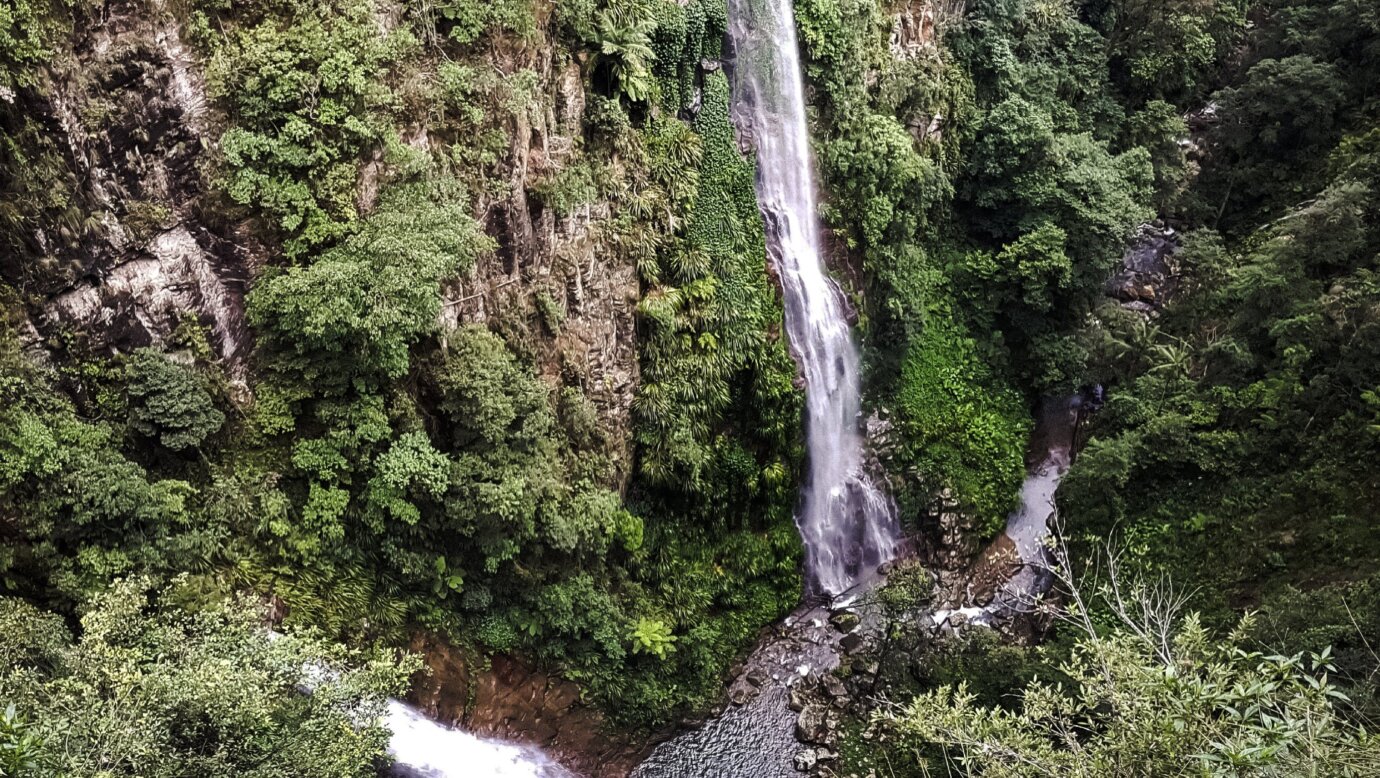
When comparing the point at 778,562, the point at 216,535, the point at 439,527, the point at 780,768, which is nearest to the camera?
the point at 216,535

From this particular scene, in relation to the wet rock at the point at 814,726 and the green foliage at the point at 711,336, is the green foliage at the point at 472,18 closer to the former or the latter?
the green foliage at the point at 711,336

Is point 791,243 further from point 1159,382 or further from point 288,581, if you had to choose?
point 288,581

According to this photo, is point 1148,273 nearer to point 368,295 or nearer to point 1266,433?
point 1266,433

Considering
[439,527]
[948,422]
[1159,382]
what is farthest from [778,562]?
[1159,382]

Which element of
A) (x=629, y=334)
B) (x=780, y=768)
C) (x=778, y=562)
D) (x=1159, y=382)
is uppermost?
(x=629, y=334)

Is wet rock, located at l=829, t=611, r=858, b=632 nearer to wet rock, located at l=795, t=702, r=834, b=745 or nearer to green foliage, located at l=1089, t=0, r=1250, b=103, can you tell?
wet rock, located at l=795, t=702, r=834, b=745

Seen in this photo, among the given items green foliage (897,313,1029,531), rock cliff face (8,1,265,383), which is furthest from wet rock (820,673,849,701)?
rock cliff face (8,1,265,383)
